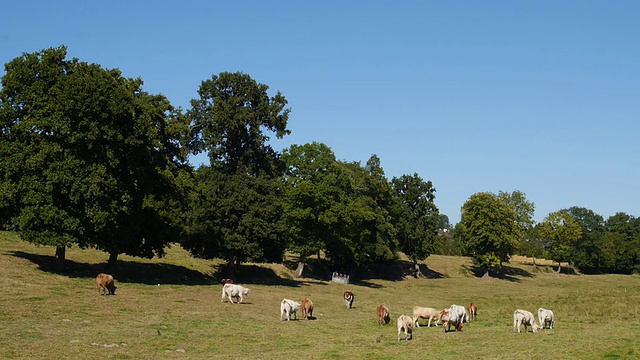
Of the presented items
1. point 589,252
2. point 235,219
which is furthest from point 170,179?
point 589,252

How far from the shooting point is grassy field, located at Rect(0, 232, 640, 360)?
23.1 m

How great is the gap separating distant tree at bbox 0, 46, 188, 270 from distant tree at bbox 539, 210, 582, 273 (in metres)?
112

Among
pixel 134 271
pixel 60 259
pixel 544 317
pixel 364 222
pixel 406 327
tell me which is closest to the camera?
pixel 406 327

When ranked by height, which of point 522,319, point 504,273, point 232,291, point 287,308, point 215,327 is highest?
point 504,273

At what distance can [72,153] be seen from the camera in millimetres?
44156

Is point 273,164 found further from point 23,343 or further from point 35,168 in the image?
point 23,343

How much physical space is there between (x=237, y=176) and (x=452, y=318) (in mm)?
35367

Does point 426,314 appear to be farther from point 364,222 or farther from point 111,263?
point 364,222

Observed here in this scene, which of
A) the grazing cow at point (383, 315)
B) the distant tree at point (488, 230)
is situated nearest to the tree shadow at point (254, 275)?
the grazing cow at point (383, 315)

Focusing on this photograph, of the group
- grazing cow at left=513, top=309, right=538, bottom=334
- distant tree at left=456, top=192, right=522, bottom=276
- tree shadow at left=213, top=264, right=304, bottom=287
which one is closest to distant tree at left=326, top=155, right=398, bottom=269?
tree shadow at left=213, top=264, right=304, bottom=287

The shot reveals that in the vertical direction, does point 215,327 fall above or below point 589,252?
below

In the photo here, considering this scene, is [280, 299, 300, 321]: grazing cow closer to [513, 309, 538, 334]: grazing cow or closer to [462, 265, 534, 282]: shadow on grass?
[513, 309, 538, 334]: grazing cow

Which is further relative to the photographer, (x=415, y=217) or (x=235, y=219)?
(x=415, y=217)

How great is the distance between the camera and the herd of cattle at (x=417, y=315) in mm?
30770
